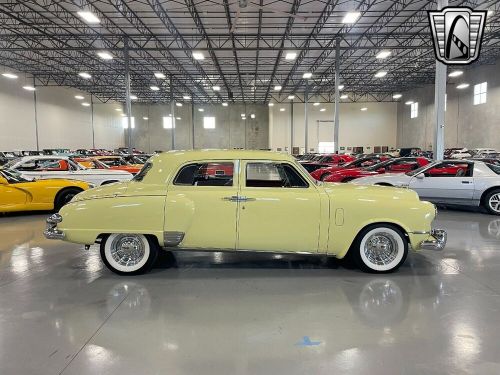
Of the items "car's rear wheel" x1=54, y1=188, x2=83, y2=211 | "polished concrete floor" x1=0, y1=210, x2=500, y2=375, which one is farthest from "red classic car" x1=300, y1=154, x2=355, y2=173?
"polished concrete floor" x1=0, y1=210, x2=500, y2=375

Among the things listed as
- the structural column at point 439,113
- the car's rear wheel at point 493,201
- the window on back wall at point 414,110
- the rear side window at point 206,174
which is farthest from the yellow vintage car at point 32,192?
the window on back wall at point 414,110

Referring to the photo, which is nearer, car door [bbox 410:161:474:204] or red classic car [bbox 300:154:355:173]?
car door [bbox 410:161:474:204]

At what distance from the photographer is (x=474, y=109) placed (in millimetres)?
30875

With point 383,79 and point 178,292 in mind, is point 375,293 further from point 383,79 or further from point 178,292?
point 383,79

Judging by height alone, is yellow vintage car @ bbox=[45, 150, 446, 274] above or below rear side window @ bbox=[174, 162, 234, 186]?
below

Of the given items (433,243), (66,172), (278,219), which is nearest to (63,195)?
(66,172)

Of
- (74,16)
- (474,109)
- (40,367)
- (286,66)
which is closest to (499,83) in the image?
(474,109)

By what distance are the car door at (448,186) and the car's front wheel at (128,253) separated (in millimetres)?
7524

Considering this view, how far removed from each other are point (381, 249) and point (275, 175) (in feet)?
5.83

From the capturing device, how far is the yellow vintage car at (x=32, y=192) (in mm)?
9133

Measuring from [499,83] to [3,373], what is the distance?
33262 mm

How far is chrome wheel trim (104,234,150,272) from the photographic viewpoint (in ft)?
16.6

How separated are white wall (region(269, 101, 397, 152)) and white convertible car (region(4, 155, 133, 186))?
35481 mm

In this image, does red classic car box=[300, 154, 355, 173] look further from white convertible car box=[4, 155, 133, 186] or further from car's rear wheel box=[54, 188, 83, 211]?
car's rear wheel box=[54, 188, 83, 211]
